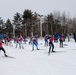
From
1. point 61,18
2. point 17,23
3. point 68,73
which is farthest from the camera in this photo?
point 17,23

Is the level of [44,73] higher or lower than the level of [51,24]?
lower

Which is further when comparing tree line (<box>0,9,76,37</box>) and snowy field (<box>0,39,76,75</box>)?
tree line (<box>0,9,76,37</box>)

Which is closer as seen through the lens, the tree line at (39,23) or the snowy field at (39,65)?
the snowy field at (39,65)

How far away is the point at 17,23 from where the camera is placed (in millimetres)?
90312

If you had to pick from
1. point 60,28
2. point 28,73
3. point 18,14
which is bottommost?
point 28,73

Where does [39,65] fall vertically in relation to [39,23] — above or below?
below

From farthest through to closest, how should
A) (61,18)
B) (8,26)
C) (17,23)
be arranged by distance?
(8,26) < (17,23) < (61,18)

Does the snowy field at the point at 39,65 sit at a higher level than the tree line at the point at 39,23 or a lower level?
lower

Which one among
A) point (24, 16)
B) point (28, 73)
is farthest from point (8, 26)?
point (28, 73)

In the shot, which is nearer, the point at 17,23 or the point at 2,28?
the point at 17,23

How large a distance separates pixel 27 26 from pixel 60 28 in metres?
12.9

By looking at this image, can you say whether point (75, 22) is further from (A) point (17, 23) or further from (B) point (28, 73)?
(B) point (28, 73)

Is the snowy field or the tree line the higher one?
the tree line

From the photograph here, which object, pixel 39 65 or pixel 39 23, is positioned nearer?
pixel 39 65
